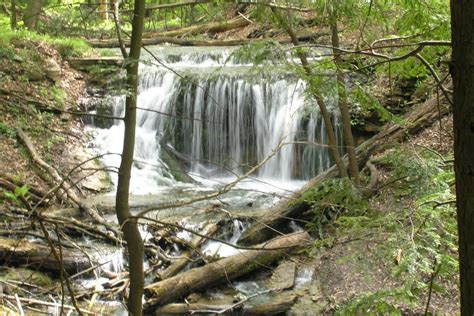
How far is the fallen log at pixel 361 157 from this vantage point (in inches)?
330

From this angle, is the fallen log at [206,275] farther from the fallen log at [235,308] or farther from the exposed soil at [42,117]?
the exposed soil at [42,117]

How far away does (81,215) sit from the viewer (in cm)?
906

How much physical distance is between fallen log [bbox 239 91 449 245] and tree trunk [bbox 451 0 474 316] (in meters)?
6.48

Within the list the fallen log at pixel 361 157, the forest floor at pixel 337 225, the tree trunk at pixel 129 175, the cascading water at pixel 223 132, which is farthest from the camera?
the cascading water at pixel 223 132

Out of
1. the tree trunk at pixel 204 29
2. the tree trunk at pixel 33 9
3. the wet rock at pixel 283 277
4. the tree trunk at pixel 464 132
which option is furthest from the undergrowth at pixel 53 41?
the tree trunk at pixel 464 132

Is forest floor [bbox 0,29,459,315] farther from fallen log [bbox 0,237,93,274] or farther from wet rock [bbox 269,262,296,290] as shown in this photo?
fallen log [bbox 0,237,93,274]

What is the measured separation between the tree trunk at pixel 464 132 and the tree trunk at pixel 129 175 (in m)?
1.86

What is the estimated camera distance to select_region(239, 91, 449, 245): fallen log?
839 centimetres

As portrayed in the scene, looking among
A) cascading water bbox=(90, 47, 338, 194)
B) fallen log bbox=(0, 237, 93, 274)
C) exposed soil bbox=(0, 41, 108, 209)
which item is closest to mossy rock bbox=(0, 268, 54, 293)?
fallen log bbox=(0, 237, 93, 274)

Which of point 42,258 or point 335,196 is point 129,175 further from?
point 42,258

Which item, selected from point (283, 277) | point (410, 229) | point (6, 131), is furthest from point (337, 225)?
point (6, 131)

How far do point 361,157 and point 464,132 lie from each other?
26.2 ft

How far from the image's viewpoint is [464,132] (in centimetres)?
179

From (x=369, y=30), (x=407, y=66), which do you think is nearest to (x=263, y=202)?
(x=369, y=30)
